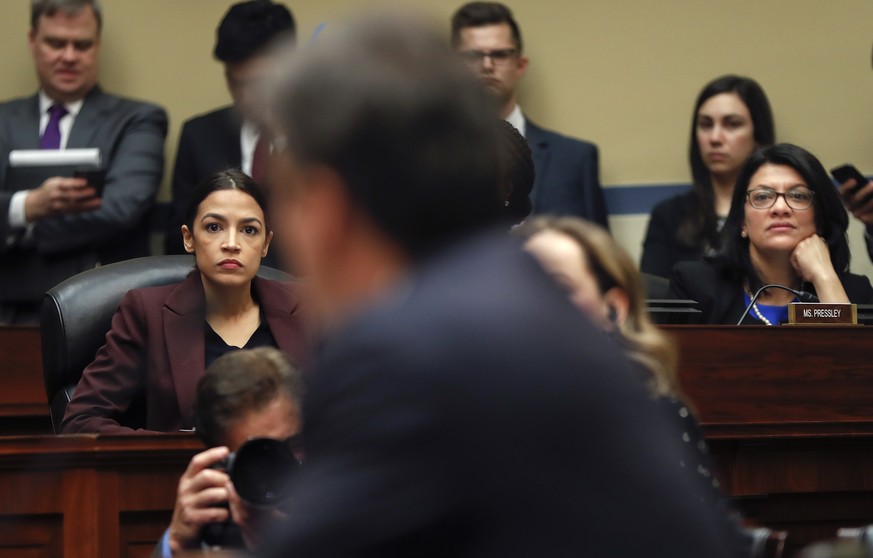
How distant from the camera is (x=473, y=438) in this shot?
980 millimetres

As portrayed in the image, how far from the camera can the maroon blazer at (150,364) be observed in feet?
10.7

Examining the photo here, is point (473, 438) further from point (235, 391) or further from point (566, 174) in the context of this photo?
point (566, 174)

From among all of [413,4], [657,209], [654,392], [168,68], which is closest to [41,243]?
[168,68]

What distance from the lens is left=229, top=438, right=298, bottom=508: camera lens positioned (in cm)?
167

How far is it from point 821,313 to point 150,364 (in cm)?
172

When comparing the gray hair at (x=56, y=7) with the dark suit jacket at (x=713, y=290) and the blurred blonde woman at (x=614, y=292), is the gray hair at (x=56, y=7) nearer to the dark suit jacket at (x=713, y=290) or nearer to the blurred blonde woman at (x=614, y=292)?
the dark suit jacket at (x=713, y=290)

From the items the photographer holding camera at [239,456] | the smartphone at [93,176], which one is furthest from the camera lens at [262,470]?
the smartphone at [93,176]

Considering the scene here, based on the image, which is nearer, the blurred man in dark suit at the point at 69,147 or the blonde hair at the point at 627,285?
the blonde hair at the point at 627,285

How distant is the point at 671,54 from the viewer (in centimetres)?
601

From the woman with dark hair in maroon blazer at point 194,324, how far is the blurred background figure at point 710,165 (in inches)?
70.4

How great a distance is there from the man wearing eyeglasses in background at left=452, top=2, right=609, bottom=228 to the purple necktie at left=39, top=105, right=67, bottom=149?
4.95 ft

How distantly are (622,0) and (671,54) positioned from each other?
323mm

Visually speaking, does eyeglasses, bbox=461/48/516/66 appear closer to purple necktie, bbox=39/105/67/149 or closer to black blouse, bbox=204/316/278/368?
purple necktie, bbox=39/105/67/149

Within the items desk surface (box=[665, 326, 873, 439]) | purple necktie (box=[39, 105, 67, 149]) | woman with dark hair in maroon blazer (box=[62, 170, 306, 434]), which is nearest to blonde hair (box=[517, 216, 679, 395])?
desk surface (box=[665, 326, 873, 439])
